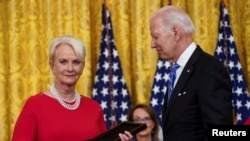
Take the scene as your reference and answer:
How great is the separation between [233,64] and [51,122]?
326cm

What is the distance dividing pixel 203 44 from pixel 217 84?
133 inches

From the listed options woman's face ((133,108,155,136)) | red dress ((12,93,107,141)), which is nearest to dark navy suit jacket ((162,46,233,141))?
red dress ((12,93,107,141))

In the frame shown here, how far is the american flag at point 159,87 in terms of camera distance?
5.52 metres

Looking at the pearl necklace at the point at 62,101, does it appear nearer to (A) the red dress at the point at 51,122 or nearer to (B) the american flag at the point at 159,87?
(A) the red dress at the point at 51,122

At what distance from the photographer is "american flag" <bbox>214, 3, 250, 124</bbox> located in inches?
225

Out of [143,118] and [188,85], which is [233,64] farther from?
[188,85]

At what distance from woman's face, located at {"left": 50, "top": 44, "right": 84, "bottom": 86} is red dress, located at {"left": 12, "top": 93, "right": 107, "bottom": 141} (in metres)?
0.15

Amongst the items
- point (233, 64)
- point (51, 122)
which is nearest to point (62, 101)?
point (51, 122)

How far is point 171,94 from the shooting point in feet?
8.34

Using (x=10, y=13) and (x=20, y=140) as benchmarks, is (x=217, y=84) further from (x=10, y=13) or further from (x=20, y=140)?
(x=10, y=13)

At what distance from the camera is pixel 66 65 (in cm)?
317

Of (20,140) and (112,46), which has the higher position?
(112,46)

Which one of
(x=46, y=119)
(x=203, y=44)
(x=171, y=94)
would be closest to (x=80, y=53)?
(x=46, y=119)

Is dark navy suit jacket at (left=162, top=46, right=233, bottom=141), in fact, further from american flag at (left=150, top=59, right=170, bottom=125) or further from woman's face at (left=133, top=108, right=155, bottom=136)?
american flag at (left=150, top=59, right=170, bottom=125)
